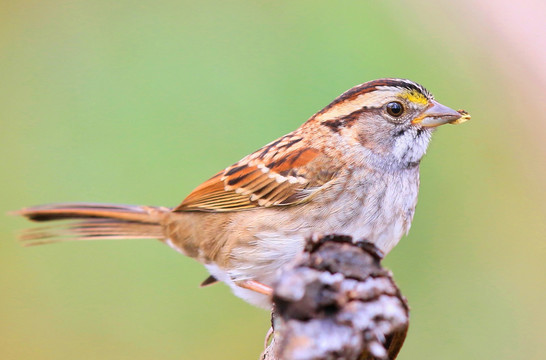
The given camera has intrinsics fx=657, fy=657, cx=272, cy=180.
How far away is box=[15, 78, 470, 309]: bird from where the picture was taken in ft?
9.76

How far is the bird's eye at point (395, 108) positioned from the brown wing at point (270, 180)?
38cm

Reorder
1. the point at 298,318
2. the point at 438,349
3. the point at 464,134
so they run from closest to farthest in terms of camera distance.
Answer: the point at 298,318, the point at 438,349, the point at 464,134

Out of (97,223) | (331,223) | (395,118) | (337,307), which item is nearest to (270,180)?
(331,223)

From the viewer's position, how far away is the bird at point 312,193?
2975 mm

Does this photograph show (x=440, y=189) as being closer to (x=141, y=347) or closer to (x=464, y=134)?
(x=464, y=134)

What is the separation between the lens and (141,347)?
14.5 feet

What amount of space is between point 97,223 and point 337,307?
249cm

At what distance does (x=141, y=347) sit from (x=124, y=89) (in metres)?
1.73

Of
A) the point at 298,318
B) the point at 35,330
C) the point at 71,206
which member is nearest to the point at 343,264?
the point at 298,318

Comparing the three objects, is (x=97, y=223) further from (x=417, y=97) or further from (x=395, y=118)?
(x=417, y=97)

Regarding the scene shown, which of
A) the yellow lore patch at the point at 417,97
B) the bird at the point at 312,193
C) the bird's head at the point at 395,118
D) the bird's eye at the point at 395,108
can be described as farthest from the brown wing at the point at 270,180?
the yellow lore patch at the point at 417,97

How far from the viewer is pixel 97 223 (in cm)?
373

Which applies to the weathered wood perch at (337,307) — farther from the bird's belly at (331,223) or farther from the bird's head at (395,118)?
the bird's head at (395,118)

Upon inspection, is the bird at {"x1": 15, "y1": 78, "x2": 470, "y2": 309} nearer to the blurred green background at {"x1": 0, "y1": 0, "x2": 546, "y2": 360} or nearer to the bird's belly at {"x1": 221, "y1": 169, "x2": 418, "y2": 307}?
the bird's belly at {"x1": 221, "y1": 169, "x2": 418, "y2": 307}
